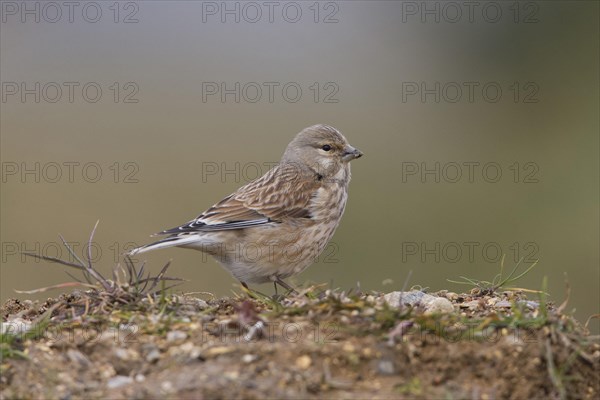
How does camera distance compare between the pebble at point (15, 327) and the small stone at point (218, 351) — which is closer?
the small stone at point (218, 351)

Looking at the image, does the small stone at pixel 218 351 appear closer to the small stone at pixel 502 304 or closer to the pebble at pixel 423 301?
the pebble at pixel 423 301

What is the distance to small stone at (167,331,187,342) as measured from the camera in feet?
14.3

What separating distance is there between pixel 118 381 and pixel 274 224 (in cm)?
298

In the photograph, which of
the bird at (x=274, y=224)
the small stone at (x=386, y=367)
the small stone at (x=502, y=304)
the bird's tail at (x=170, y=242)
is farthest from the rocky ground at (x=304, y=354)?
the bird at (x=274, y=224)

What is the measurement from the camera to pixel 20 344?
14.6 ft

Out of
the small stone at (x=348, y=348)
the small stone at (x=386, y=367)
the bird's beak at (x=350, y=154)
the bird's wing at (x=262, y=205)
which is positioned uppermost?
the bird's beak at (x=350, y=154)

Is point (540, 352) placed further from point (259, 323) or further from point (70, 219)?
point (70, 219)

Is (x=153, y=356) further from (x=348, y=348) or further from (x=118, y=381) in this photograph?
(x=348, y=348)

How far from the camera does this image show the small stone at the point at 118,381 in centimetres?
404

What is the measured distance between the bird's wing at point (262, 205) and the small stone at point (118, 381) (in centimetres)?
246

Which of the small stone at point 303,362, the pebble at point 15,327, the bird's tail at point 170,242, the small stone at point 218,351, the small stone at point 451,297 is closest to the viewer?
the small stone at point 303,362

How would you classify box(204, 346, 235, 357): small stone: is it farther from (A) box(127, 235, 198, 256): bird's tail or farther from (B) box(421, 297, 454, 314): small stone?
(A) box(127, 235, 198, 256): bird's tail

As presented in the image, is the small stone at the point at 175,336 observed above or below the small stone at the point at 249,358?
above

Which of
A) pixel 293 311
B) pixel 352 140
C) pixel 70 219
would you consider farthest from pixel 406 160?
pixel 293 311
